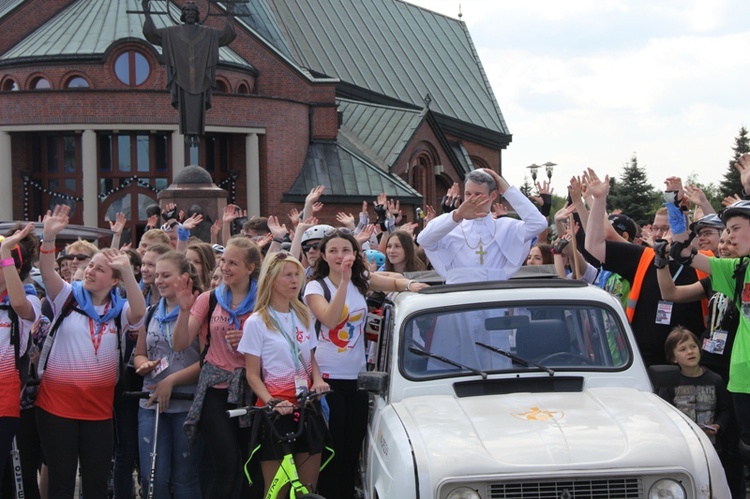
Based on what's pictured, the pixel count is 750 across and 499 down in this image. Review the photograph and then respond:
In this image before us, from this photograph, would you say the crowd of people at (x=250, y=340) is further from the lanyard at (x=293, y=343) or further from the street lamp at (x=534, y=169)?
the street lamp at (x=534, y=169)

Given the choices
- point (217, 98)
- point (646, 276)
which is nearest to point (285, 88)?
point (217, 98)

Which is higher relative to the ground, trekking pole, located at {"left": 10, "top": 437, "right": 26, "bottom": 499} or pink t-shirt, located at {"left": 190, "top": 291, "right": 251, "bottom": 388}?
pink t-shirt, located at {"left": 190, "top": 291, "right": 251, "bottom": 388}

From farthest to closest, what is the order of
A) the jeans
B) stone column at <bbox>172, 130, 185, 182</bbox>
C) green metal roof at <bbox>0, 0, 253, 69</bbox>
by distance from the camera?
stone column at <bbox>172, 130, 185, 182</bbox>, green metal roof at <bbox>0, 0, 253, 69</bbox>, the jeans

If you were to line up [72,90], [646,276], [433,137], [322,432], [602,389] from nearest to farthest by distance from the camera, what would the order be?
[602,389], [322,432], [646,276], [72,90], [433,137]

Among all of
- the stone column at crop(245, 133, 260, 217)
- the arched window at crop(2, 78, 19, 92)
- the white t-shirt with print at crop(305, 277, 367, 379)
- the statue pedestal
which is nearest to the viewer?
the white t-shirt with print at crop(305, 277, 367, 379)

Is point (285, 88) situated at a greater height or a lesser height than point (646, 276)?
greater

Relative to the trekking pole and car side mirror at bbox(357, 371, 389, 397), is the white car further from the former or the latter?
the trekking pole

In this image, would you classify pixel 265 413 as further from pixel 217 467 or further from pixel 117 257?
pixel 117 257

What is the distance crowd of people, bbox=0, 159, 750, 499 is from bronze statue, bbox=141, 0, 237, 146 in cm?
1484

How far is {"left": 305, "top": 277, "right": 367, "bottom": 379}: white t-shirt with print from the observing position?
690 centimetres

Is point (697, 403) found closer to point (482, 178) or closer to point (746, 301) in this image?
point (746, 301)

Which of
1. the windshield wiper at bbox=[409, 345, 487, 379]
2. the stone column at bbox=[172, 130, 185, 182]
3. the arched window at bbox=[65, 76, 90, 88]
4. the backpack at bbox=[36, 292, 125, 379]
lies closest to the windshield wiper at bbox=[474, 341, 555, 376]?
the windshield wiper at bbox=[409, 345, 487, 379]

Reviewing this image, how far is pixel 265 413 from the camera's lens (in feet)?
19.4

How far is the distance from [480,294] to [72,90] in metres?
31.2
